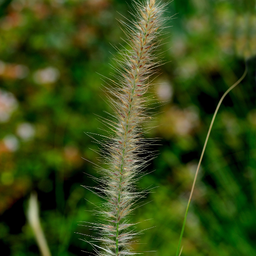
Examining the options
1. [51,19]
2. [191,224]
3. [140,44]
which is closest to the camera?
[140,44]

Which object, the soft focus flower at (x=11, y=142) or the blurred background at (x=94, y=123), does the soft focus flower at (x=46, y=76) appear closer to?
the blurred background at (x=94, y=123)

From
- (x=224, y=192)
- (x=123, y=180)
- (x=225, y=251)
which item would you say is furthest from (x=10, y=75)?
(x=123, y=180)

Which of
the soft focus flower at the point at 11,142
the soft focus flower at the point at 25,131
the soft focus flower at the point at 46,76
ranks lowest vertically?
the soft focus flower at the point at 11,142

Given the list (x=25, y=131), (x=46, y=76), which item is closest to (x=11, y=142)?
(x=25, y=131)

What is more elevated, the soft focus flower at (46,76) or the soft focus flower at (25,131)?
the soft focus flower at (46,76)

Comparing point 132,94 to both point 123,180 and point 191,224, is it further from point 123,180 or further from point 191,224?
point 191,224

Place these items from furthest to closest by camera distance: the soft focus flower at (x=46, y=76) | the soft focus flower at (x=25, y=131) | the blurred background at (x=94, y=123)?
the soft focus flower at (x=46, y=76)
the soft focus flower at (x=25, y=131)
the blurred background at (x=94, y=123)

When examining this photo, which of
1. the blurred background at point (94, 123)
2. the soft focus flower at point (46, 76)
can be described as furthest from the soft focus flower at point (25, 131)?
the soft focus flower at point (46, 76)

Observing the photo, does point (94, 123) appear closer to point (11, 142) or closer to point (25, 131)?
point (25, 131)

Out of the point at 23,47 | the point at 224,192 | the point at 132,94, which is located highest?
the point at 23,47
